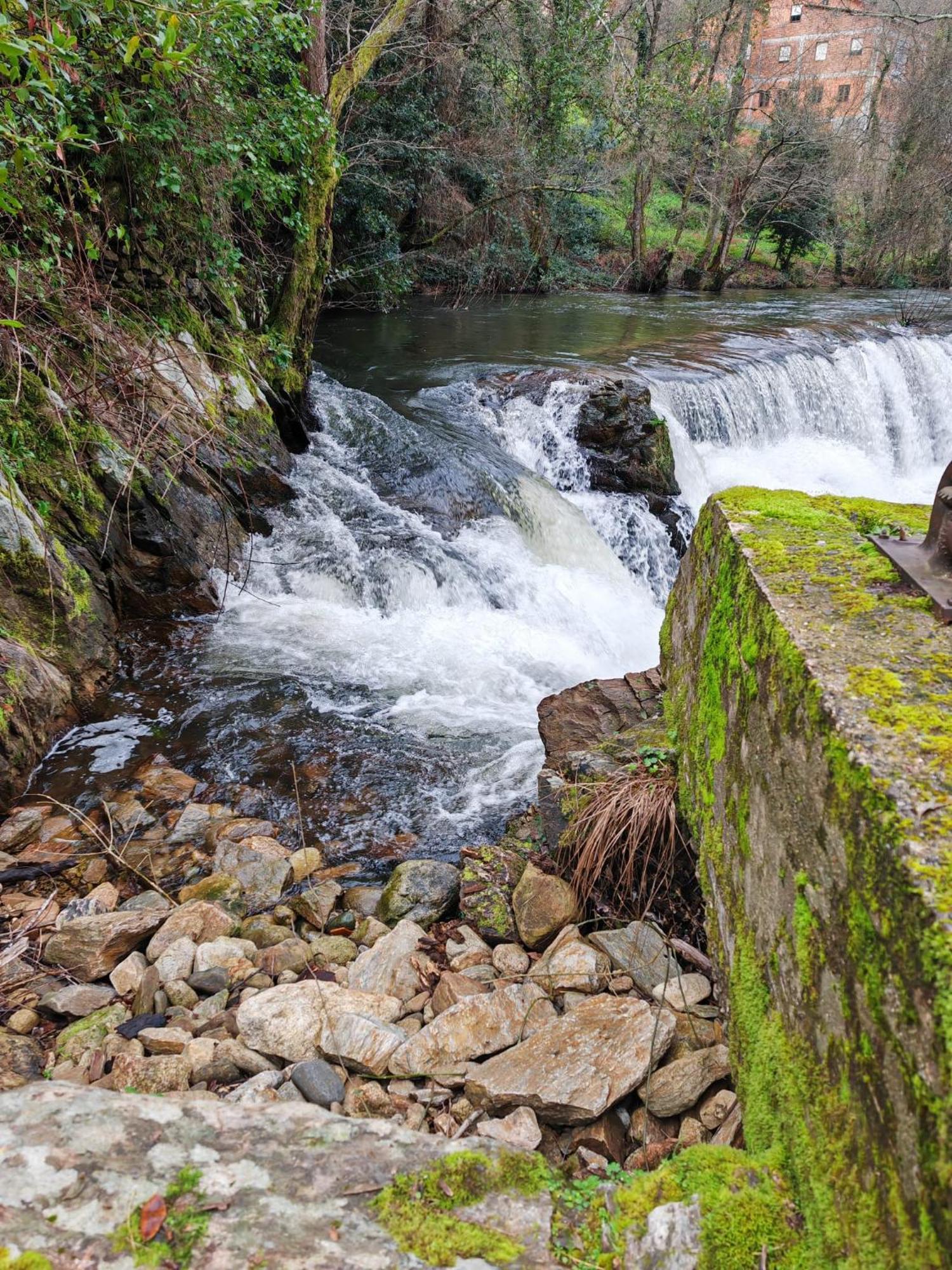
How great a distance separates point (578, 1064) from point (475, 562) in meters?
5.28

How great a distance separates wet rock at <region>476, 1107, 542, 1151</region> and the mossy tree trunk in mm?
7828

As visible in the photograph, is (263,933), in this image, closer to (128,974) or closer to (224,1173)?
(128,974)

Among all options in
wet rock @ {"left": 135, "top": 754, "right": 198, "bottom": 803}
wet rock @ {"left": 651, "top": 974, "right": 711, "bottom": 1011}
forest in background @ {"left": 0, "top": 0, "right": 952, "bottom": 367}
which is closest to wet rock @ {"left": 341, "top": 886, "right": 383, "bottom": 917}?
wet rock @ {"left": 135, "top": 754, "right": 198, "bottom": 803}

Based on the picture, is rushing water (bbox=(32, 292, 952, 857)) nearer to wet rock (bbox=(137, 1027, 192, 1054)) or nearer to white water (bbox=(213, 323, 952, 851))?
white water (bbox=(213, 323, 952, 851))

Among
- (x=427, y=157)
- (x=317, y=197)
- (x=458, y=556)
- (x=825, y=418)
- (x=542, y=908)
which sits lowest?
(x=542, y=908)

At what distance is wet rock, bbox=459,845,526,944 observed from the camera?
314 centimetres

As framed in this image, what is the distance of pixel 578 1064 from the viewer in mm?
2127

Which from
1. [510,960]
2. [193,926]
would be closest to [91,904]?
[193,926]

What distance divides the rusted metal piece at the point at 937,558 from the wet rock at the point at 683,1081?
52.0 inches

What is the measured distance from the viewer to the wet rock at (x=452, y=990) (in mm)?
2641

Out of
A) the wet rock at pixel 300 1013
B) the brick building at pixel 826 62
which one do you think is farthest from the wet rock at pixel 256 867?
the brick building at pixel 826 62

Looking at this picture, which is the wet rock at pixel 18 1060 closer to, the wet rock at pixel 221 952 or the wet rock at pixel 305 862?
the wet rock at pixel 221 952

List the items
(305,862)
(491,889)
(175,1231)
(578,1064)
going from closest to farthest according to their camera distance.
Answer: (175,1231) < (578,1064) < (491,889) < (305,862)

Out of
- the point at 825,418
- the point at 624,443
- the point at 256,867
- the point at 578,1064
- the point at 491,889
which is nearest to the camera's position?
the point at 578,1064
